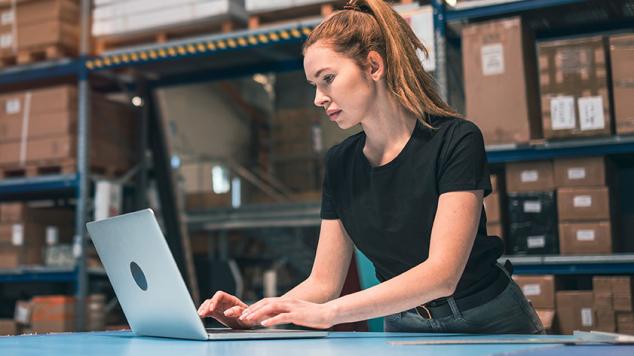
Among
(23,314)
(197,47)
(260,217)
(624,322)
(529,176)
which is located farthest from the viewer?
(260,217)

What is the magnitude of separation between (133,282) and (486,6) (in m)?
3.55

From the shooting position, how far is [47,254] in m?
6.75

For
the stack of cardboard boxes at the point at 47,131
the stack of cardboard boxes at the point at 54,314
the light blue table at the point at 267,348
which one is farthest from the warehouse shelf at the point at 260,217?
the light blue table at the point at 267,348

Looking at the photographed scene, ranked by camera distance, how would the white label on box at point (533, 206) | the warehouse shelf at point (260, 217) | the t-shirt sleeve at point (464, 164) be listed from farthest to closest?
the warehouse shelf at point (260, 217) < the white label on box at point (533, 206) < the t-shirt sleeve at point (464, 164)

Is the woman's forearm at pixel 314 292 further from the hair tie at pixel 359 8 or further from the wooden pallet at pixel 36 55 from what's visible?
the wooden pallet at pixel 36 55

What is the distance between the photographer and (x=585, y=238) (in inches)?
176

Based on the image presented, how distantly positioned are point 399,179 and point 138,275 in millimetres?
743

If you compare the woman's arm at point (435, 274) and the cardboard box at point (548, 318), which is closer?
the woman's arm at point (435, 274)

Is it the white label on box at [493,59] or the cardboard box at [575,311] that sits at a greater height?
the white label on box at [493,59]

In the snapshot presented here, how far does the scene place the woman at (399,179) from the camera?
2012 mm

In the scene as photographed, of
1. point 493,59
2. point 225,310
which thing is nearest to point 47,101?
point 493,59

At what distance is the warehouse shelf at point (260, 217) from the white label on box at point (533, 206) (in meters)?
5.43

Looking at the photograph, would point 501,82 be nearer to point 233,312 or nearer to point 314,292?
point 314,292

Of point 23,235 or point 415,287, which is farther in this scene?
point 23,235
